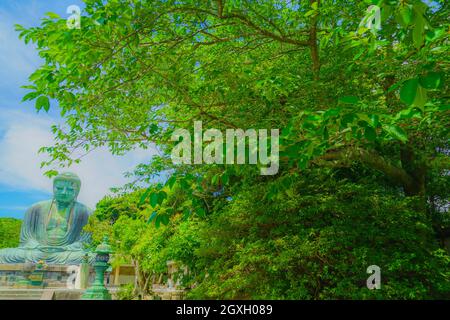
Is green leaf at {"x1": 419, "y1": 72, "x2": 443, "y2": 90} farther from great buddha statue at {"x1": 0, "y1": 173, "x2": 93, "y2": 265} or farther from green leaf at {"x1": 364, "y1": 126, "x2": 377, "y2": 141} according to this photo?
great buddha statue at {"x1": 0, "y1": 173, "x2": 93, "y2": 265}

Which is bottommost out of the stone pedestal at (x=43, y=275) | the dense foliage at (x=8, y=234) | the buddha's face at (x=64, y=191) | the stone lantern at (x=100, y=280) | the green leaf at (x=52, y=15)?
the stone pedestal at (x=43, y=275)

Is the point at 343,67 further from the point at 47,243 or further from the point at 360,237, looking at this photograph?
the point at 47,243

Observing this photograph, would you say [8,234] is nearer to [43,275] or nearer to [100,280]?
[43,275]

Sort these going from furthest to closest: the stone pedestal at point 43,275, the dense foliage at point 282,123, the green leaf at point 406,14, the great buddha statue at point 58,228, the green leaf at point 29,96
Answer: the great buddha statue at point 58,228 → the stone pedestal at point 43,275 → the dense foliage at point 282,123 → the green leaf at point 29,96 → the green leaf at point 406,14

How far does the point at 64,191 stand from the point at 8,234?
11.5 m

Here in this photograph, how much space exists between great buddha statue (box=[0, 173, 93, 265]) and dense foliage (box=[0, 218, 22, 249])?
988 cm

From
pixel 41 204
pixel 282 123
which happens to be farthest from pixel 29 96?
pixel 41 204

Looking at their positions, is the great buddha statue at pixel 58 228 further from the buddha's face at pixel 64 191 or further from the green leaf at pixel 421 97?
the green leaf at pixel 421 97

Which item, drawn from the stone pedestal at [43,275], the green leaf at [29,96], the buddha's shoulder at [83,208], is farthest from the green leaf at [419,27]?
the buddha's shoulder at [83,208]

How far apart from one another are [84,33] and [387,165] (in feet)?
16.6

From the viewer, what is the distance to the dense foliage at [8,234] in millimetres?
25792

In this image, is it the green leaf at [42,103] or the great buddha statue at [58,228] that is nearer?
the green leaf at [42,103]

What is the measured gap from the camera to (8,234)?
86.3 ft

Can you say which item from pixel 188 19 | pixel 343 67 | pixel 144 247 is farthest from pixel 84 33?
pixel 144 247
